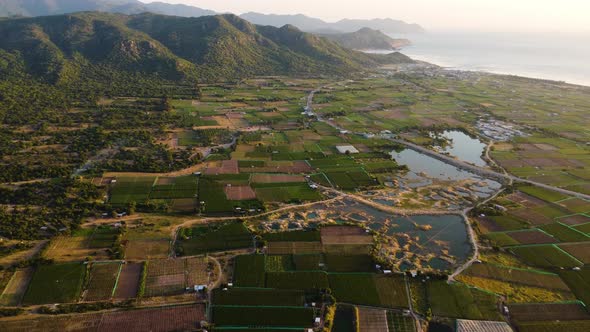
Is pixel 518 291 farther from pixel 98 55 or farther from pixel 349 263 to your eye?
pixel 98 55

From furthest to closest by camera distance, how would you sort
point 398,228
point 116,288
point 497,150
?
point 497,150, point 398,228, point 116,288

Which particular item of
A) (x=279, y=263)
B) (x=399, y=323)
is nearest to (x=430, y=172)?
(x=279, y=263)

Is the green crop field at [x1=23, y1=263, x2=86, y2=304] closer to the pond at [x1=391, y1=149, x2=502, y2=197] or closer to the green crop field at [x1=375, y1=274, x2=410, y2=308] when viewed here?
the green crop field at [x1=375, y1=274, x2=410, y2=308]

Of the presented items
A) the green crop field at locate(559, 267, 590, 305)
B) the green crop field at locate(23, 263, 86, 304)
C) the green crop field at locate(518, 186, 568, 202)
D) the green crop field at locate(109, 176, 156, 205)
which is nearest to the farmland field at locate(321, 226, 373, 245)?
the green crop field at locate(559, 267, 590, 305)

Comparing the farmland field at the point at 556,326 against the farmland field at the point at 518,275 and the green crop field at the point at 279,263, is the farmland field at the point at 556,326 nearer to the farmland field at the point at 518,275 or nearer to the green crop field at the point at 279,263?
the farmland field at the point at 518,275

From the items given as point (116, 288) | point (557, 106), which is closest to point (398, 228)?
point (116, 288)

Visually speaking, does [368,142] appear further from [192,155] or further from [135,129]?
[135,129]

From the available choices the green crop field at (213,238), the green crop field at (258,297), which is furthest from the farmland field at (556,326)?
the green crop field at (213,238)
